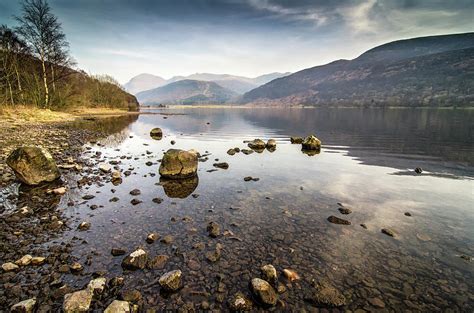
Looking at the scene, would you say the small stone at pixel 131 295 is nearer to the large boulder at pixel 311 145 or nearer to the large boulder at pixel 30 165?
the large boulder at pixel 30 165

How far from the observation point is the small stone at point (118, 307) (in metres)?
4.74

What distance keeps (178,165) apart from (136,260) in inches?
361

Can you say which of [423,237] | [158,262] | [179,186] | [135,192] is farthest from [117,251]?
[423,237]

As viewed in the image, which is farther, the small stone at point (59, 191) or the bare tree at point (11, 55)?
the bare tree at point (11, 55)

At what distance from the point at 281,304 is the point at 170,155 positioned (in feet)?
39.9

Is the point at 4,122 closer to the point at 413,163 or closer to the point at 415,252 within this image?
the point at 415,252

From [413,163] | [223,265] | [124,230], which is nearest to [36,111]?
[124,230]

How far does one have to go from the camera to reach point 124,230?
8.45 metres

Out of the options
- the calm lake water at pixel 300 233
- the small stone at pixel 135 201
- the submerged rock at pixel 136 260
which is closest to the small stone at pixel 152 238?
the calm lake water at pixel 300 233

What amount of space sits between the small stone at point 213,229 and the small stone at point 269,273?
99.0 inches

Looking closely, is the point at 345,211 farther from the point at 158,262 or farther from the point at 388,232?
the point at 158,262

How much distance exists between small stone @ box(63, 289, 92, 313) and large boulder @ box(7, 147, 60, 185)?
397 inches

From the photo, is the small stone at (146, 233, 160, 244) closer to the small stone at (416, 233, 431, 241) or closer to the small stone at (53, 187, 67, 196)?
the small stone at (53, 187, 67, 196)

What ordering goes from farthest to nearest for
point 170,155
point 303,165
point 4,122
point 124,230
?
point 4,122 → point 303,165 → point 170,155 → point 124,230
